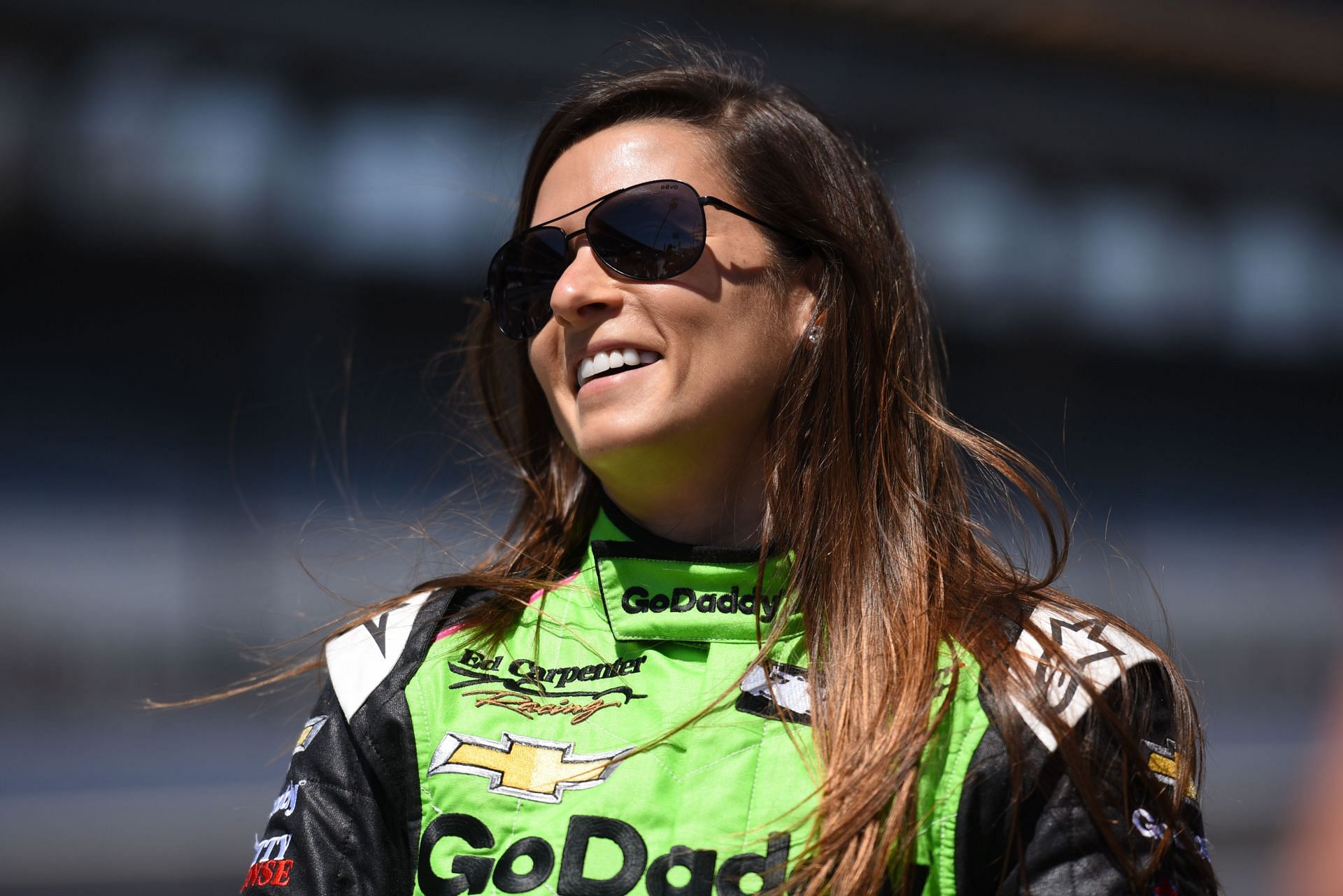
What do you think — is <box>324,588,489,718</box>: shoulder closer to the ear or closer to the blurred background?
the ear

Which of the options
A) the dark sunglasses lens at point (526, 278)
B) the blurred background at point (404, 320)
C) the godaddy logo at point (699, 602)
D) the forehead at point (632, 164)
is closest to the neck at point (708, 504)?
the godaddy logo at point (699, 602)

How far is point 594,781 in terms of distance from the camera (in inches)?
52.8

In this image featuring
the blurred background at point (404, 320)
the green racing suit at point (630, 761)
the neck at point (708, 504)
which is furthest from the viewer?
the blurred background at point (404, 320)

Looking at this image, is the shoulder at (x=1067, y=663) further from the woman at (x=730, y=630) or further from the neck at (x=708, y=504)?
the neck at (x=708, y=504)

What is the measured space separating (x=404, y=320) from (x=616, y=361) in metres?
3.03

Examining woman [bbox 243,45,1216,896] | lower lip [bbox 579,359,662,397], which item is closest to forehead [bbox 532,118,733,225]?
woman [bbox 243,45,1216,896]

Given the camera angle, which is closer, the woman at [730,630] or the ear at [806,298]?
the woman at [730,630]

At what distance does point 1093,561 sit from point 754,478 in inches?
145

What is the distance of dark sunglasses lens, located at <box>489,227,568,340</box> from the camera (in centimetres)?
164

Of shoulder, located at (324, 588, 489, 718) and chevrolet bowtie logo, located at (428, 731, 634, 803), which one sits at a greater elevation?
shoulder, located at (324, 588, 489, 718)

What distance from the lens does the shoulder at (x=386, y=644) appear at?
1475 mm

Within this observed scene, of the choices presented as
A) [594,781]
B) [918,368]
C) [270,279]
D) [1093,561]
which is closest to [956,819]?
[594,781]

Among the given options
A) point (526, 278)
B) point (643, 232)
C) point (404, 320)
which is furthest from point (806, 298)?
point (404, 320)

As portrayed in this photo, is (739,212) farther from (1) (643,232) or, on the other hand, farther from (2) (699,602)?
(2) (699,602)
